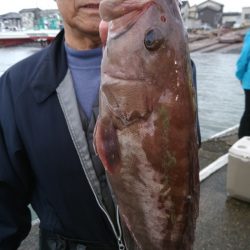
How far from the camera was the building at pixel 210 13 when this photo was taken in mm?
82381

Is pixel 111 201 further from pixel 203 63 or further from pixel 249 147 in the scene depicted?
pixel 203 63

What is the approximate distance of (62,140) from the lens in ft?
5.84

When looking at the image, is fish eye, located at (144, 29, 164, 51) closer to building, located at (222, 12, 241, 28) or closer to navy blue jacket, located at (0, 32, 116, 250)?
navy blue jacket, located at (0, 32, 116, 250)

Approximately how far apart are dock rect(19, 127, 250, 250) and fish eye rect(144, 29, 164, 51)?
3.05m

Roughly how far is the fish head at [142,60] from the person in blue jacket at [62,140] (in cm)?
46

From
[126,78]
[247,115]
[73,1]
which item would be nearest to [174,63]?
[126,78]

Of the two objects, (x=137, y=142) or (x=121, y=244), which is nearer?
(x=137, y=142)

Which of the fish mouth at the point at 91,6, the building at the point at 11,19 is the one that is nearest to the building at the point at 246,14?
the building at the point at 11,19

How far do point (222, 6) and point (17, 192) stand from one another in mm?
89640

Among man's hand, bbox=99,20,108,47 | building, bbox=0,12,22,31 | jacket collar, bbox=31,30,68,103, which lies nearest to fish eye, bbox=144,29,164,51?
man's hand, bbox=99,20,108,47

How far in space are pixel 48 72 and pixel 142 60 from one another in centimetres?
69

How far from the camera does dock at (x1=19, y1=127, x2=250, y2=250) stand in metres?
3.92

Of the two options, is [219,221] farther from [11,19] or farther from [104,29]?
[11,19]

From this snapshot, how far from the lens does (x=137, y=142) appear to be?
1311 mm
